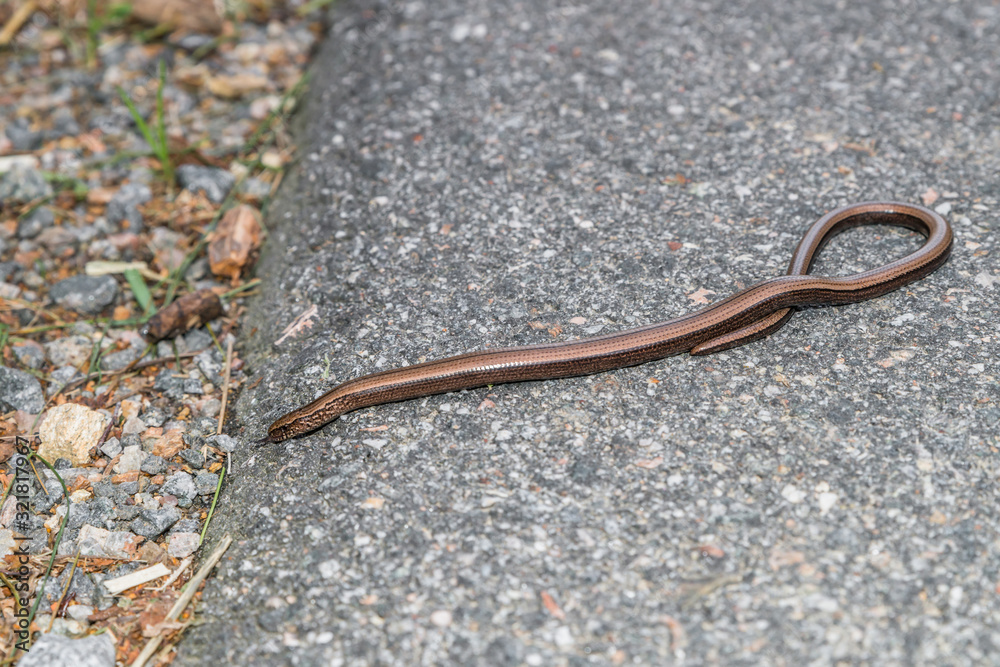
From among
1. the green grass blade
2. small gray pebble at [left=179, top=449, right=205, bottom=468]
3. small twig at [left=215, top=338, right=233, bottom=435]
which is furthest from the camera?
the green grass blade

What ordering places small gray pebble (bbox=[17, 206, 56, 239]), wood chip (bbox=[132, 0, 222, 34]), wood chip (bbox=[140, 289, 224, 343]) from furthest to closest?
wood chip (bbox=[132, 0, 222, 34]), small gray pebble (bbox=[17, 206, 56, 239]), wood chip (bbox=[140, 289, 224, 343])

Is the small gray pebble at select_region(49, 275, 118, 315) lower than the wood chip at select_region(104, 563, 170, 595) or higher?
higher

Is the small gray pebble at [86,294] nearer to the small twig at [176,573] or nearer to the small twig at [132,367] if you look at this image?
the small twig at [132,367]

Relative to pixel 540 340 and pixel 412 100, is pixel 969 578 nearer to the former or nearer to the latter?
pixel 540 340

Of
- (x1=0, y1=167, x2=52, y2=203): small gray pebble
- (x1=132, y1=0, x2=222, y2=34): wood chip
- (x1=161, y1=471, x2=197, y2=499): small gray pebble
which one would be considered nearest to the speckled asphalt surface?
(x1=161, y1=471, x2=197, y2=499): small gray pebble

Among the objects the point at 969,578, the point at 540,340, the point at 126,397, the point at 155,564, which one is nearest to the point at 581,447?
the point at 540,340

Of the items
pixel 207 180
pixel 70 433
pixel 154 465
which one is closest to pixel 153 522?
pixel 154 465

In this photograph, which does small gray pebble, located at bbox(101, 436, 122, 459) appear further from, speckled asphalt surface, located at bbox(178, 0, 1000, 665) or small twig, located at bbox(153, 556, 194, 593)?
small twig, located at bbox(153, 556, 194, 593)

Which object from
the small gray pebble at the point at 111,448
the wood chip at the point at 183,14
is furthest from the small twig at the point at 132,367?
the wood chip at the point at 183,14
